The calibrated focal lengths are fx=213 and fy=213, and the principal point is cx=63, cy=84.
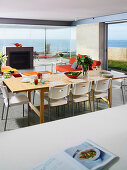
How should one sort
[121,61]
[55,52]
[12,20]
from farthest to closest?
[55,52]
[12,20]
[121,61]

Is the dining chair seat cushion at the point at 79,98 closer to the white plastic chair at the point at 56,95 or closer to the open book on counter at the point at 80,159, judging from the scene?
the white plastic chair at the point at 56,95

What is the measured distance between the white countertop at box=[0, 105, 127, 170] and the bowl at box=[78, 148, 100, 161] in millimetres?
83

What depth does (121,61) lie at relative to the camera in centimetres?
957

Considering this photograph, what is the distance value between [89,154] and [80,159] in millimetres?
53

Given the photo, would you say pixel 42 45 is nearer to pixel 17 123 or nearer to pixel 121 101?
pixel 121 101

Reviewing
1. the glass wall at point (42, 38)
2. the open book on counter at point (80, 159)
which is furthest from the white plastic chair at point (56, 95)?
the glass wall at point (42, 38)

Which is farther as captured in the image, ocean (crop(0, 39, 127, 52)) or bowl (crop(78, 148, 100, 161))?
ocean (crop(0, 39, 127, 52))

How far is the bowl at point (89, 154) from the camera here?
904 mm

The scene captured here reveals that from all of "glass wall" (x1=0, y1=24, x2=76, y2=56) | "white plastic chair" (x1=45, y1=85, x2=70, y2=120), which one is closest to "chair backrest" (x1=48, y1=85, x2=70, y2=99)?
"white plastic chair" (x1=45, y1=85, x2=70, y2=120)

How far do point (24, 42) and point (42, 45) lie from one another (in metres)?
1.06

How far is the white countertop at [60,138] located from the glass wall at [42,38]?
10.7m

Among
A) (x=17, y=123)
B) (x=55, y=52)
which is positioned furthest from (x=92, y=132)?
(x=55, y=52)

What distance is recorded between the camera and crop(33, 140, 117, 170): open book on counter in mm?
848

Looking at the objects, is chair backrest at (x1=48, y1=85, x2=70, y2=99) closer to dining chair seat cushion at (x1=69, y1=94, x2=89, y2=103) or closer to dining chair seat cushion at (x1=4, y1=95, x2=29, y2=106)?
dining chair seat cushion at (x1=69, y1=94, x2=89, y2=103)
